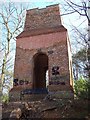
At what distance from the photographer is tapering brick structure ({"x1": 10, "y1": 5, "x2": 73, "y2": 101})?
541 inches

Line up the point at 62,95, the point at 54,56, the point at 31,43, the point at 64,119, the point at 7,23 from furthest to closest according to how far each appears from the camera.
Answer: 1. the point at 7,23
2. the point at 31,43
3. the point at 54,56
4. the point at 62,95
5. the point at 64,119

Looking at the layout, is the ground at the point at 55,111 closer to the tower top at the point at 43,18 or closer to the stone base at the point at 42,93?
the stone base at the point at 42,93

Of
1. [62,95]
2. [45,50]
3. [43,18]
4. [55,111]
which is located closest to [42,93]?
[62,95]

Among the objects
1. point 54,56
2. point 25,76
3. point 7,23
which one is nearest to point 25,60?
point 25,76

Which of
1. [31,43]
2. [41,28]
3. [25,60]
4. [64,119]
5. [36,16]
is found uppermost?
[36,16]

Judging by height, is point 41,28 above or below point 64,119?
above

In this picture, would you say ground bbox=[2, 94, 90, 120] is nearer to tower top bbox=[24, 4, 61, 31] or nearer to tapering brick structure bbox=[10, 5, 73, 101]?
tapering brick structure bbox=[10, 5, 73, 101]

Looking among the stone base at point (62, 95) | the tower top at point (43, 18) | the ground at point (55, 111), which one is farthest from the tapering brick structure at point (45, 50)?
the ground at point (55, 111)

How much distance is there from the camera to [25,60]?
14.8 metres

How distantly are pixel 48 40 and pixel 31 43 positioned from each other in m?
1.22

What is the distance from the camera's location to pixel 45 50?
14.5 metres

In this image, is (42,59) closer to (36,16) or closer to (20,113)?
(36,16)

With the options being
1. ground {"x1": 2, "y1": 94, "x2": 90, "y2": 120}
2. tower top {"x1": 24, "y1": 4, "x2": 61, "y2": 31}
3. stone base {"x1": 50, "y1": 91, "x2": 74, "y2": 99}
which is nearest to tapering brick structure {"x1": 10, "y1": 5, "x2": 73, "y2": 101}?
tower top {"x1": 24, "y1": 4, "x2": 61, "y2": 31}

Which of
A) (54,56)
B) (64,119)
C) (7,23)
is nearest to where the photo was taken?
(64,119)
